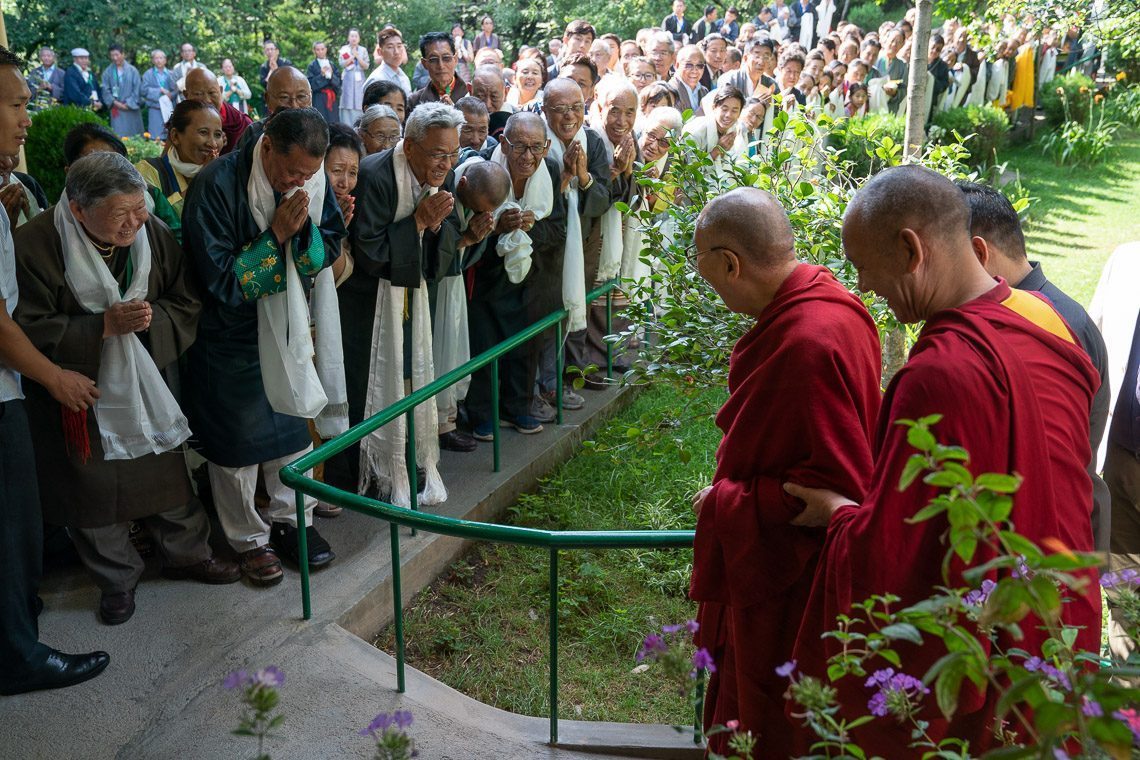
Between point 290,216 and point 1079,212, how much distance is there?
11208 millimetres

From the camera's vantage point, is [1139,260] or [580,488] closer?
[1139,260]

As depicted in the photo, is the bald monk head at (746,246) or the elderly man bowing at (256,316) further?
the elderly man bowing at (256,316)

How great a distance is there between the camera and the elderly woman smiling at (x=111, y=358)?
151 inches

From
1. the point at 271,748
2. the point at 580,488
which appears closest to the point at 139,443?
the point at 271,748

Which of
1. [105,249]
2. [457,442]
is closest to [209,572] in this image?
[105,249]

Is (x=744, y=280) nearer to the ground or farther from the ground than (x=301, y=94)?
nearer to the ground

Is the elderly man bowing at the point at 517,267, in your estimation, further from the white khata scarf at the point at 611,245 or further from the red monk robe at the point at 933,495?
the red monk robe at the point at 933,495

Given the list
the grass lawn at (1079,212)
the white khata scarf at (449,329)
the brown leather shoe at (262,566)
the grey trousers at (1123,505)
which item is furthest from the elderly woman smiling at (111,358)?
the grass lawn at (1079,212)

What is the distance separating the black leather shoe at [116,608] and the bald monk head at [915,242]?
3071 millimetres

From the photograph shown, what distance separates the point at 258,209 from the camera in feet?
14.3

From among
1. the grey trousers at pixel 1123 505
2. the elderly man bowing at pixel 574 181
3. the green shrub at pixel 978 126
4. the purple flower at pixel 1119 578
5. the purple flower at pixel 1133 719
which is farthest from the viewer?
the green shrub at pixel 978 126

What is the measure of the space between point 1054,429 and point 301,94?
458 centimetres

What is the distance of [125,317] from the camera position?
12.8 feet

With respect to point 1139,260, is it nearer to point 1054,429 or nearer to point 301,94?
point 1054,429
